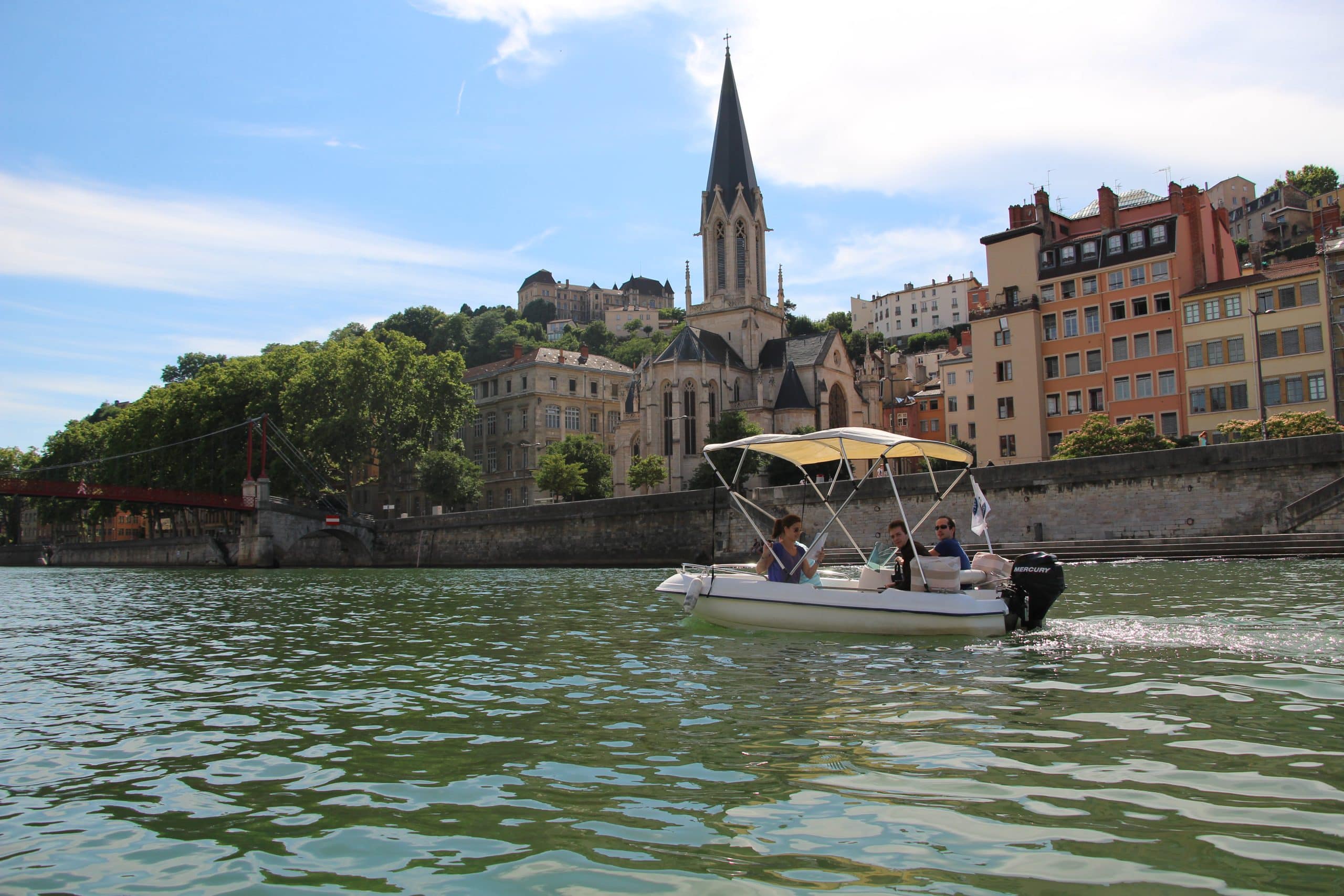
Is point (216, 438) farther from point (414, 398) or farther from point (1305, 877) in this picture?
point (1305, 877)

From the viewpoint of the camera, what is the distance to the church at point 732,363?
7006cm

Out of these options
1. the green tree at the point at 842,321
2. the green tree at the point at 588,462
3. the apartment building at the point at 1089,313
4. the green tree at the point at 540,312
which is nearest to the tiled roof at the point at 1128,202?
the apartment building at the point at 1089,313

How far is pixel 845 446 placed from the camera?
16.9m

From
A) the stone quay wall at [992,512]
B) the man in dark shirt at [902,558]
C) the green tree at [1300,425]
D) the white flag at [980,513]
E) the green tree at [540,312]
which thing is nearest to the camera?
the man in dark shirt at [902,558]

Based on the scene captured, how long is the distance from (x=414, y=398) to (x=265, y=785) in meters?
60.4

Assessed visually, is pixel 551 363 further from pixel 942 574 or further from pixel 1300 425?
pixel 942 574

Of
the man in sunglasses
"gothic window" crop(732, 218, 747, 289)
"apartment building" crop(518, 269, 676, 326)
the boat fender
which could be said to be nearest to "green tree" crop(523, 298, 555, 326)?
"apartment building" crop(518, 269, 676, 326)

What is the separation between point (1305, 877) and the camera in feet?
13.9

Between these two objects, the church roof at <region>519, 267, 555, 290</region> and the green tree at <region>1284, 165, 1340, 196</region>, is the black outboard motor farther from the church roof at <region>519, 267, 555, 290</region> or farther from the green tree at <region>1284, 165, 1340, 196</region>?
the church roof at <region>519, 267, 555, 290</region>

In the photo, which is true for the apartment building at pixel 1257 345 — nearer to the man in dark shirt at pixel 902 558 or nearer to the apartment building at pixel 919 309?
the man in dark shirt at pixel 902 558

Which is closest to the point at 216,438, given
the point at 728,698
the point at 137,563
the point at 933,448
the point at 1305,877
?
the point at 137,563

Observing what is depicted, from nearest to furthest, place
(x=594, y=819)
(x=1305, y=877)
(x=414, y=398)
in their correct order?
(x=1305, y=877) < (x=594, y=819) < (x=414, y=398)

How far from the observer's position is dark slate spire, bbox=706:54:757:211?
2980 inches

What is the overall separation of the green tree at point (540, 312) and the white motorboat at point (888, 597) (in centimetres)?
16240
